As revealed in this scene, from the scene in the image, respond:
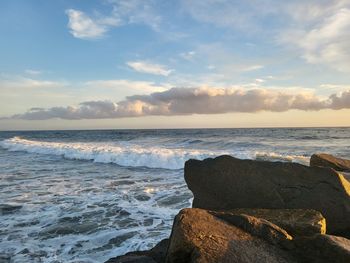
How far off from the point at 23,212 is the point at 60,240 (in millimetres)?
2944

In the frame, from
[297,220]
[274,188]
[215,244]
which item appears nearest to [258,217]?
[297,220]

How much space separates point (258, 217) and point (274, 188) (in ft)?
4.69

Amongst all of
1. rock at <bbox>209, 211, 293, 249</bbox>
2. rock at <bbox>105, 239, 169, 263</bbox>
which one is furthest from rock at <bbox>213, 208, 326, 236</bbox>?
rock at <bbox>105, 239, 169, 263</bbox>

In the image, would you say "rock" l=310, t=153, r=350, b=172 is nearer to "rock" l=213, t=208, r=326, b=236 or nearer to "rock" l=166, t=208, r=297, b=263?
"rock" l=213, t=208, r=326, b=236

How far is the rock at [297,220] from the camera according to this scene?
4.64m

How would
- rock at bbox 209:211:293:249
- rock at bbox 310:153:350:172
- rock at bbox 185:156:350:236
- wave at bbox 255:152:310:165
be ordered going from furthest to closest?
wave at bbox 255:152:310:165
rock at bbox 310:153:350:172
rock at bbox 185:156:350:236
rock at bbox 209:211:293:249

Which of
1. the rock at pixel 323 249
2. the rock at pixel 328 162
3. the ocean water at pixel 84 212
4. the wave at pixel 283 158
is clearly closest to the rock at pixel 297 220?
the rock at pixel 323 249

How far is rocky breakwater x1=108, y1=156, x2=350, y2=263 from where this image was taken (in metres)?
4.03

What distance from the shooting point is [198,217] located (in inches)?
181

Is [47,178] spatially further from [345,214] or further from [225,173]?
[345,214]

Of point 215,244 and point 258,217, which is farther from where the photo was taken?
point 258,217

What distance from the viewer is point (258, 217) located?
5008 mm

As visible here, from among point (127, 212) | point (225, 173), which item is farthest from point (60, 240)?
point (225, 173)

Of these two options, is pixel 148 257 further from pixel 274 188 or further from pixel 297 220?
pixel 274 188
